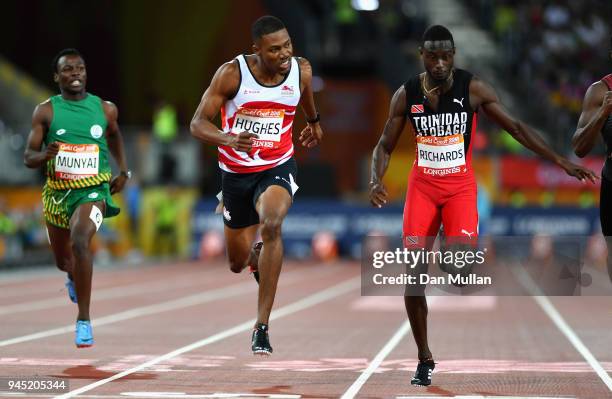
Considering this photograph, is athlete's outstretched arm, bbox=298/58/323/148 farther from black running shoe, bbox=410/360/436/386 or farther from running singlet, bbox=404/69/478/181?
black running shoe, bbox=410/360/436/386

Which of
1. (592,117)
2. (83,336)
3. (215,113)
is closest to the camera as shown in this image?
(592,117)

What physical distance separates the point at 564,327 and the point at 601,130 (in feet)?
17.7

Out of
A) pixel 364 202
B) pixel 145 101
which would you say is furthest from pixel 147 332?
pixel 145 101

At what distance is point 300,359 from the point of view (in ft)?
32.2

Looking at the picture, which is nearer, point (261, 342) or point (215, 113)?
point (261, 342)

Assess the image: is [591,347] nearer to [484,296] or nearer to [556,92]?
[484,296]

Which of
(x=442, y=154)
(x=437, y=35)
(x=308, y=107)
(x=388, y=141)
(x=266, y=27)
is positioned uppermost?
(x=266, y=27)

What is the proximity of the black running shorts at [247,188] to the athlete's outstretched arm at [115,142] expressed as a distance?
4.36 feet

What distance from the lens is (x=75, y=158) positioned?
9617mm

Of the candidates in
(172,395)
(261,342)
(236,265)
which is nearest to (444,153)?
(261,342)

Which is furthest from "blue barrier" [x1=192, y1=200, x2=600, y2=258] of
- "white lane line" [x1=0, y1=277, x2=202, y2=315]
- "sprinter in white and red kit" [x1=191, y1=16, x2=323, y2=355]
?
"sprinter in white and red kit" [x1=191, y1=16, x2=323, y2=355]

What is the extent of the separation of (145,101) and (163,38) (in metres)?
1.77

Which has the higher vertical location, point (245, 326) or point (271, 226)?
point (271, 226)

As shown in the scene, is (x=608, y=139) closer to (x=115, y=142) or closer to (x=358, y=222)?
(x=115, y=142)
